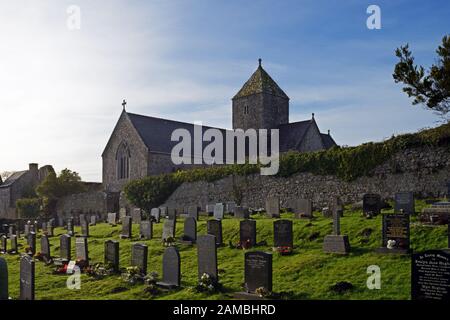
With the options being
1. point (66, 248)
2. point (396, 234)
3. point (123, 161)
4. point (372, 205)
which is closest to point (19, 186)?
point (123, 161)

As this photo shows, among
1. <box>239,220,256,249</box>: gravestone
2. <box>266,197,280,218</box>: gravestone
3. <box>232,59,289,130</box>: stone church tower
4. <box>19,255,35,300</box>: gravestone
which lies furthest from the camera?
<box>232,59,289,130</box>: stone church tower

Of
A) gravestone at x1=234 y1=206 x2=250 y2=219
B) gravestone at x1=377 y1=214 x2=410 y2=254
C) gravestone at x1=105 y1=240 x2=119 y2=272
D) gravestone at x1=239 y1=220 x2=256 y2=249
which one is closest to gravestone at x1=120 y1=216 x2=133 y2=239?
gravestone at x1=234 y1=206 x2=250 y2=219

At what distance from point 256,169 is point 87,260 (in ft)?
42.3

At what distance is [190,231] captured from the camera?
1577 cm

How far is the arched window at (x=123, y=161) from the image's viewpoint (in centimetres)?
4014

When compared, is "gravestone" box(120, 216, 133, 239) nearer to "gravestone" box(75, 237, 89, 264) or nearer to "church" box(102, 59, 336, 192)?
"gravestone" box(75, 237, 89, 264)

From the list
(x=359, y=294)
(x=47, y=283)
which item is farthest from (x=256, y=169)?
(x=359, y=294)

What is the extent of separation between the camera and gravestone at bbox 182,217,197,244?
15.6 m

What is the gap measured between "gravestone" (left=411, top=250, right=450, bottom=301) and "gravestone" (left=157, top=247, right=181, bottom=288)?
16.8ft

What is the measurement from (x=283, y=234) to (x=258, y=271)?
3.59m

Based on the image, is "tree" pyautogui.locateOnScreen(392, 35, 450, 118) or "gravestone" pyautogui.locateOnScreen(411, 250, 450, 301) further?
"tree" pyautogui.locateOnScreen(392, 35, 450, 118)

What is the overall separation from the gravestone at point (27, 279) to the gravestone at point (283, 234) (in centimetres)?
641

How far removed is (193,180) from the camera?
29391mm
